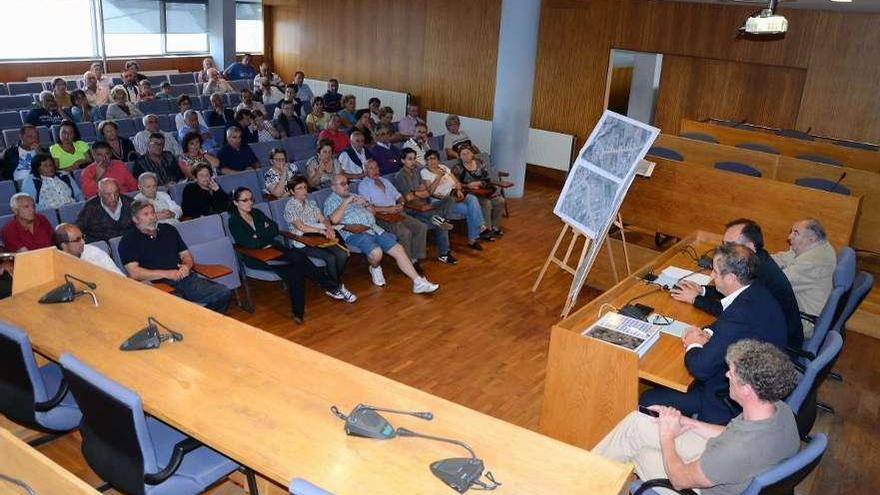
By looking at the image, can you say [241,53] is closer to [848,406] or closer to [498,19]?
[498,19]

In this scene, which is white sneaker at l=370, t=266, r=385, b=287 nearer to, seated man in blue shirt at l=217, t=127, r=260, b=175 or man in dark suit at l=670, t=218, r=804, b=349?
seated man in blue shirt at l=217, t=127, r=260, b=175

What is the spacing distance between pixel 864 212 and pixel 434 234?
483cm

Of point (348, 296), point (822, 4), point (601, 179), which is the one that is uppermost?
point (822, 4)

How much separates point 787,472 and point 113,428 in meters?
2.74

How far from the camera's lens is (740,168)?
332 inches

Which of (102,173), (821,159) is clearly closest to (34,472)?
(102,173)

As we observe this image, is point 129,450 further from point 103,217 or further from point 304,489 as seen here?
point 103,217

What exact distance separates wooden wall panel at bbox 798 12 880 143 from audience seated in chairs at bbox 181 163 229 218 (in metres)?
7.99

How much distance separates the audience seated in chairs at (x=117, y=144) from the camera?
792cm

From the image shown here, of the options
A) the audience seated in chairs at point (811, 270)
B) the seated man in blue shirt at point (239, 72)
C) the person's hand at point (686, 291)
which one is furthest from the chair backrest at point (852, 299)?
the seated man in blue shirt at point (239, 72)

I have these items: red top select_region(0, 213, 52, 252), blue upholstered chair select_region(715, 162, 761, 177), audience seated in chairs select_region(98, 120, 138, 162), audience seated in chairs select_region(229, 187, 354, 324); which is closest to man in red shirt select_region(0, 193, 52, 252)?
red top select_region(0, 213, 52, 252)

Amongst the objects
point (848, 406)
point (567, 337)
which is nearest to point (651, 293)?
point (567, 337)

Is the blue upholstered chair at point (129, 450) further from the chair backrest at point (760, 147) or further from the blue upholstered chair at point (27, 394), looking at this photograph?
the chair backrest at point (760, 147)

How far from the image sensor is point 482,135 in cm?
1244
